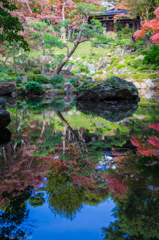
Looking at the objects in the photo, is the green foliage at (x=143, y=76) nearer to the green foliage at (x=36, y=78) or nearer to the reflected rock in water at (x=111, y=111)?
the green foliage at (x=36, y=78)

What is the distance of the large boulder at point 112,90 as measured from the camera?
8477mm

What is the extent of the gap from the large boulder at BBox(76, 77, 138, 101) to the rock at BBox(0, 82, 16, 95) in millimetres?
5445

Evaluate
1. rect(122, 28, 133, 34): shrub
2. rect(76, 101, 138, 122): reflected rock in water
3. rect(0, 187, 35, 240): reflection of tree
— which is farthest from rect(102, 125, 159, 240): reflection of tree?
rect(122, 28, 133, 34): shrub

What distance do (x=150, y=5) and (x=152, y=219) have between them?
79.8ft

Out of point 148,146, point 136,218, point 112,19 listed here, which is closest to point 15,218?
point 136,218

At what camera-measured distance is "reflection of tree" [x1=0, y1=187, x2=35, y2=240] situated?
3.49ft

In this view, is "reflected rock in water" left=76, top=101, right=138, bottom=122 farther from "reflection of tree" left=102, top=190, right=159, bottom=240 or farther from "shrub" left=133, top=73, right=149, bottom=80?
"shrub" left=133, top=73, right=149, bottom=80

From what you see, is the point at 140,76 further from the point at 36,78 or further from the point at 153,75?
the point at 36,78

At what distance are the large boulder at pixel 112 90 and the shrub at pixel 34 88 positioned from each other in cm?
399

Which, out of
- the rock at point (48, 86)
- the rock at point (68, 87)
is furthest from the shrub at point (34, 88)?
the rock at point (68, 87)

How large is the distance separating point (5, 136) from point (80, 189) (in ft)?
6.70

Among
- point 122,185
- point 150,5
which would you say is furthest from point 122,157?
point 150,5

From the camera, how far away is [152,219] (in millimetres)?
1138

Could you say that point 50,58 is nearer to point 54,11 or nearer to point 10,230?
point 54,11
